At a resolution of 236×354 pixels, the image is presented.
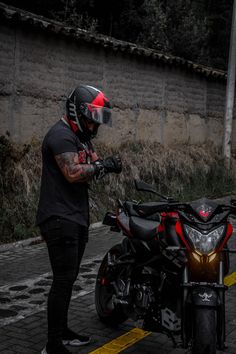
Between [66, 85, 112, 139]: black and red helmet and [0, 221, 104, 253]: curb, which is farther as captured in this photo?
[0, 221, 104, 253]: curb

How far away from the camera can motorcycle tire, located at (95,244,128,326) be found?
16.3ft

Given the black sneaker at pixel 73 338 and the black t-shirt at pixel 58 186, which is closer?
the black t-shirt at pixel 58 186

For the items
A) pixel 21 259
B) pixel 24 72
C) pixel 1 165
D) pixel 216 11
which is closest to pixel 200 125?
pixel 24 72

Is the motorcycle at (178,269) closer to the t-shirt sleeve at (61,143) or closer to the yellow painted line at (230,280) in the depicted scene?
the t-shirt sleeve at (61,143)

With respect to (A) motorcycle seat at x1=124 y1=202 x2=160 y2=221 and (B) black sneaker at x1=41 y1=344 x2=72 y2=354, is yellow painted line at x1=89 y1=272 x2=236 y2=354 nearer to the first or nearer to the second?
(B) black sneaker at x1=41 y1=344 x2=72 y2=354

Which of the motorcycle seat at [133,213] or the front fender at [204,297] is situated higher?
the motorcycle seat at [133,213]

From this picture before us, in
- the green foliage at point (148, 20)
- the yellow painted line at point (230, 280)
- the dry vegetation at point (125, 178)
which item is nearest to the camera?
the yellow painted line at point (230, 280)

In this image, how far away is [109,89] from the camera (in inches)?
504

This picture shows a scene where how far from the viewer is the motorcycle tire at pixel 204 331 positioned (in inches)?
143

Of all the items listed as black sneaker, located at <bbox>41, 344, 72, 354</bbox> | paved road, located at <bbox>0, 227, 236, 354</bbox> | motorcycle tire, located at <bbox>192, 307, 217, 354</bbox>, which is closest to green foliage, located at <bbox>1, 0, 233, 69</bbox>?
paved road, located at <bbox>0, 227, 236, 354</bbox>

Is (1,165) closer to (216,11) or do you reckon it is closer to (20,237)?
(20,237)

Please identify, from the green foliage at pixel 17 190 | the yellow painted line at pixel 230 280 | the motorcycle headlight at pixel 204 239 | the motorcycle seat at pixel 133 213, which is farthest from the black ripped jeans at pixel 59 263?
the green foliage at pixel 17 190

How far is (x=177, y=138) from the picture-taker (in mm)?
15617

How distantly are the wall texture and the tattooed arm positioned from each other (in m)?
5.96
